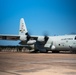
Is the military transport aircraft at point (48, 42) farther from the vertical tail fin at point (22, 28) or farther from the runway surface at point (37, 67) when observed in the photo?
the runway surface at point (37, 67)

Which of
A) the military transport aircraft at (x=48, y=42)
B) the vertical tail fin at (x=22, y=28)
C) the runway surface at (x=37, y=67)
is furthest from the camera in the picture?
the vertical tail fin at (x=22, y=28)

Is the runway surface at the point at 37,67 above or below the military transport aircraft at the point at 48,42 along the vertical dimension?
below

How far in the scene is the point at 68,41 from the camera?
37.5 metres

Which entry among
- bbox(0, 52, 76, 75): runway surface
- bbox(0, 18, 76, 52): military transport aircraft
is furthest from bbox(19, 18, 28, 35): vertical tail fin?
bbox(0, 52, 76, 75): runway surface

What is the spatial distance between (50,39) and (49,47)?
158 cm

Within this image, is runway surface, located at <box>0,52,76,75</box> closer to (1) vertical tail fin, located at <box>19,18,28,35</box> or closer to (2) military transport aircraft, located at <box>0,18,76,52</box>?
(2) military transport aircraft, located at <box>0,18,76,52</box>

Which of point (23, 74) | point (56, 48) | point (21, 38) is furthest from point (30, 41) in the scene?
point (23, 74)

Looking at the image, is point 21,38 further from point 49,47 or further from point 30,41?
point 49,47

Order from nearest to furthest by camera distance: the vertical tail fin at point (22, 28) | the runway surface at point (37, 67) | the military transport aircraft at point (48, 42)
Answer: the runway surface at point (37, 67), the military transport aircraft at point (48, 42), the vertical tail fin at point (22, 28)

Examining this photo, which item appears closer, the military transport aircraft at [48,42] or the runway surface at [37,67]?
the runway surface at [37,67]

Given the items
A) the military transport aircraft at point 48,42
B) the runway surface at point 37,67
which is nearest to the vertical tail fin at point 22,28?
the military transport aircraft at point 48,42

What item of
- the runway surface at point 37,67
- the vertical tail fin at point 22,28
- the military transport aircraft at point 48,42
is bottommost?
the runway surface at point 37,67

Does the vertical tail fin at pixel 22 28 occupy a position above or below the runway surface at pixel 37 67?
above

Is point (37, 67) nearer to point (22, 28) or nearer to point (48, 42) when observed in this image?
point (48, 42)
